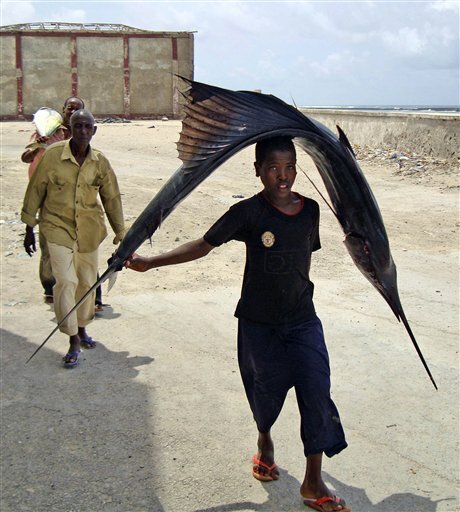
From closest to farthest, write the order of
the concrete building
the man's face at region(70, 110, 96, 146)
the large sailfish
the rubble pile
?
1. the large sailfish
2. the man's face at region(70, 110, 96, 146)
3. the rubble pile
4. the concrete building

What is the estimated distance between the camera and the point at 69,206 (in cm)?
497

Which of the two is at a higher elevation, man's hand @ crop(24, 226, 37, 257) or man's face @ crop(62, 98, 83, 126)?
man's face @ crop(62, 98, 83, 126)

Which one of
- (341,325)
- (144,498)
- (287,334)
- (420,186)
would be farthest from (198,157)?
(420,186)

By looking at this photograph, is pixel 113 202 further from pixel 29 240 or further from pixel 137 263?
pixel 137 263

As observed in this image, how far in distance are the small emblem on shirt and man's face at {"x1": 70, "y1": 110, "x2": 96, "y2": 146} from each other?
Answer: 82.8 inches

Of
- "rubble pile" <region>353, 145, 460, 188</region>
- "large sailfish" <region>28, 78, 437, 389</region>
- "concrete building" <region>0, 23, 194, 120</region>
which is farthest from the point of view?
"concrete building" <region>0, 23, 194, 120</region>

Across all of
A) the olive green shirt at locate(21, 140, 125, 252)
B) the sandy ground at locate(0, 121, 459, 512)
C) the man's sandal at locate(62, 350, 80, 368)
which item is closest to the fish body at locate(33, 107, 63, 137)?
the olive green shirt at locate(21, 140, 125, 252)

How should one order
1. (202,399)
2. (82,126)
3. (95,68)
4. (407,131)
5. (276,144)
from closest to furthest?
(276,144) < (202,399) < (82,126) < (407,131) < (95,68)

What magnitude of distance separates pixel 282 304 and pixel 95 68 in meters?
36.6

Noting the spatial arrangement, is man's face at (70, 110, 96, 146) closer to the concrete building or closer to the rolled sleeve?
the rolled sleeve

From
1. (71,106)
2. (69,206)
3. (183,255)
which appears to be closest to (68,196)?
(69,206)

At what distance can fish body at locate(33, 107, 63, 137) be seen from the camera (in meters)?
6.07

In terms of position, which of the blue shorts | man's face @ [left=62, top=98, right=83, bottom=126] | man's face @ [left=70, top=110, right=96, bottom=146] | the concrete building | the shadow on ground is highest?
the concrete building

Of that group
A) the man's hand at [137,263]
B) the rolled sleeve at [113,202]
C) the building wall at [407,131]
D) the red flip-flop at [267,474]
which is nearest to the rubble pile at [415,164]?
the building wall at [407,131]
